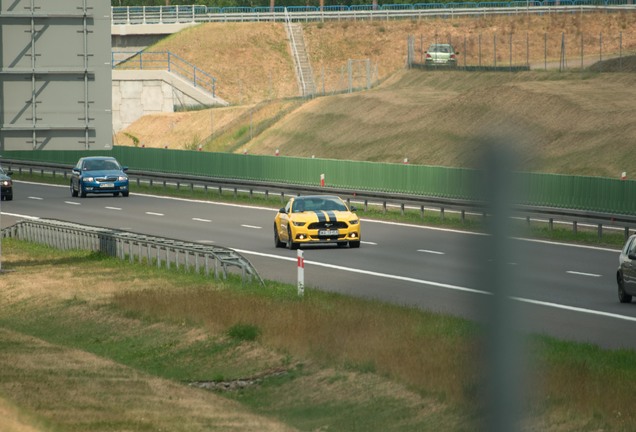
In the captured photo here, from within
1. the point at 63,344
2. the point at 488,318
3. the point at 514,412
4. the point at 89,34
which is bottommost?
the point at 63,344

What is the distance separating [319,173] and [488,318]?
5369 cm

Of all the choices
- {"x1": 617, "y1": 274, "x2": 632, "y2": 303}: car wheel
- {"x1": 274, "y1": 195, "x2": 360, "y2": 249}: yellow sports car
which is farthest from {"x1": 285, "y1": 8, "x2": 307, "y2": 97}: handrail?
{"x1": 617, "y1": 274, "x2": 632, "y2": 303}: car wheel

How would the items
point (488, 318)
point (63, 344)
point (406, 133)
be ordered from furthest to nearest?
1. point (406, 133)
2. point (63, 344)
3. point (488, 318)

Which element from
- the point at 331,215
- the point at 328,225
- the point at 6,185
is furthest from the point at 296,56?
the point at 331,215

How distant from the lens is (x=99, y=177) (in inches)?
2281

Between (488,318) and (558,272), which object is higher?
(488,318)

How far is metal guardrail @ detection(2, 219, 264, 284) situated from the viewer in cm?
2845

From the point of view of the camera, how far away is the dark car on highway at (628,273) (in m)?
24.6

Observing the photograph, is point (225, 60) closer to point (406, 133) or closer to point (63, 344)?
point (406, 133)

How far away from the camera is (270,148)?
81375mm

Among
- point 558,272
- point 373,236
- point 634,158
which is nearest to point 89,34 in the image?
point 558,272

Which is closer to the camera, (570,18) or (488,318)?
(488,318)

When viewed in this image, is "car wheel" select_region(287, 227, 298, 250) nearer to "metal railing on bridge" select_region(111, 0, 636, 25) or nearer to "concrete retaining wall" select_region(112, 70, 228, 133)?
"concrete retaining wall" select_region(112, 70, 228, 133)

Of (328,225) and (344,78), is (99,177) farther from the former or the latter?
(344,78)
